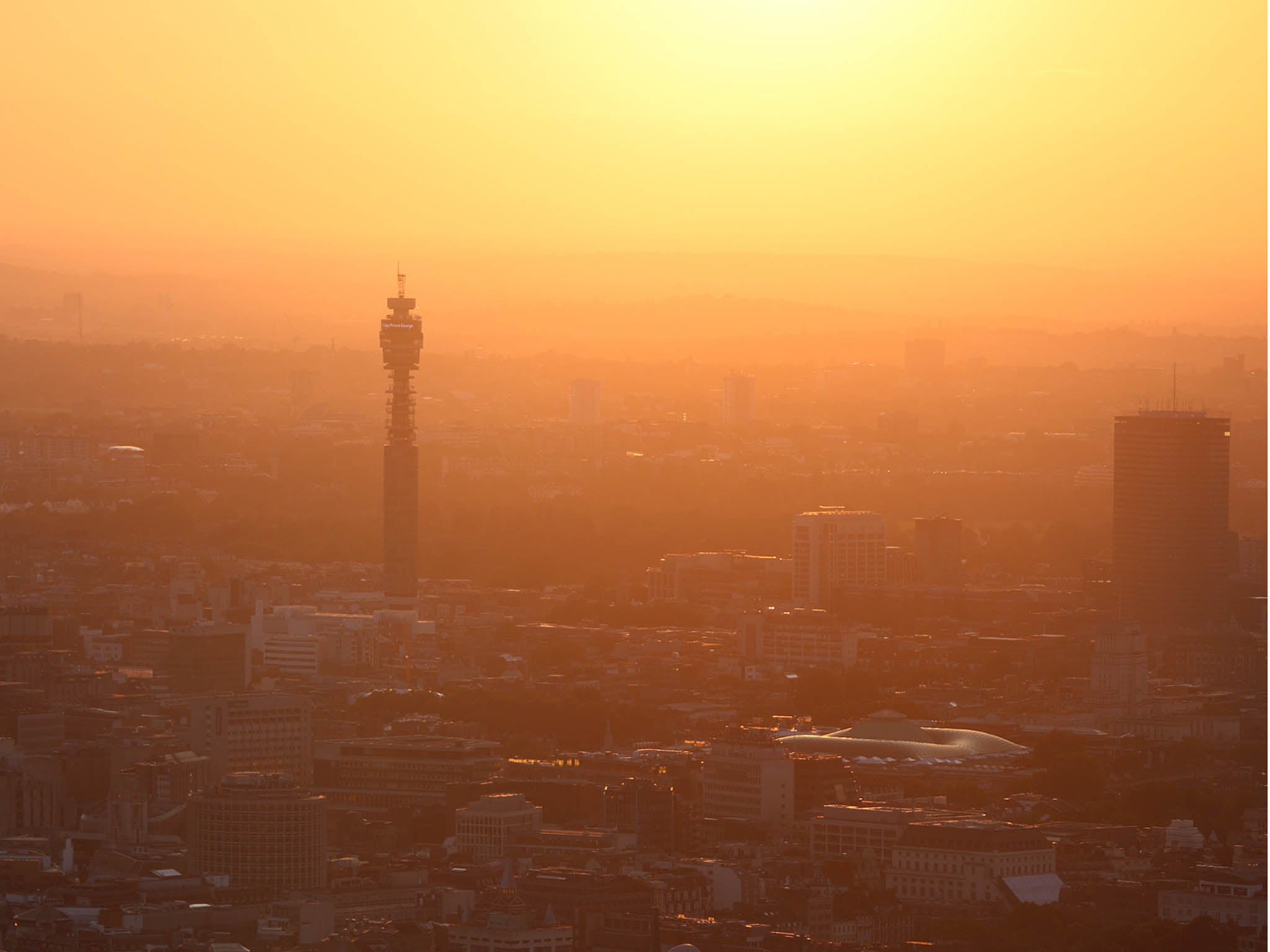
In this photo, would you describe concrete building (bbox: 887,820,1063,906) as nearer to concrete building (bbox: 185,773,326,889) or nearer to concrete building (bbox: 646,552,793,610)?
concrete building (bbox: 185,773,326,889)

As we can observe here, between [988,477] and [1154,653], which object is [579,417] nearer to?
[988,477]

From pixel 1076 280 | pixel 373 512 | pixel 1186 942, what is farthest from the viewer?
pixel 373 512

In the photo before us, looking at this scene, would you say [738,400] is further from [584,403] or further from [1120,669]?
[1120,669]

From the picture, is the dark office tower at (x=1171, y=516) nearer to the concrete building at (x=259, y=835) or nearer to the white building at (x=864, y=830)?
the white building at (x=864, y=830)

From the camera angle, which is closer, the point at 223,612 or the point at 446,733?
the point at 446,733

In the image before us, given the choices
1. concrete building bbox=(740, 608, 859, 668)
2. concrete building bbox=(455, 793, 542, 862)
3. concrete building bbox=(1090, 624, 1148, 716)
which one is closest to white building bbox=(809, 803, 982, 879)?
concrete building bbox=(455, 793, 542, 862)

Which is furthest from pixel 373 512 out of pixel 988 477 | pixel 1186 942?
pixel 1186 942
